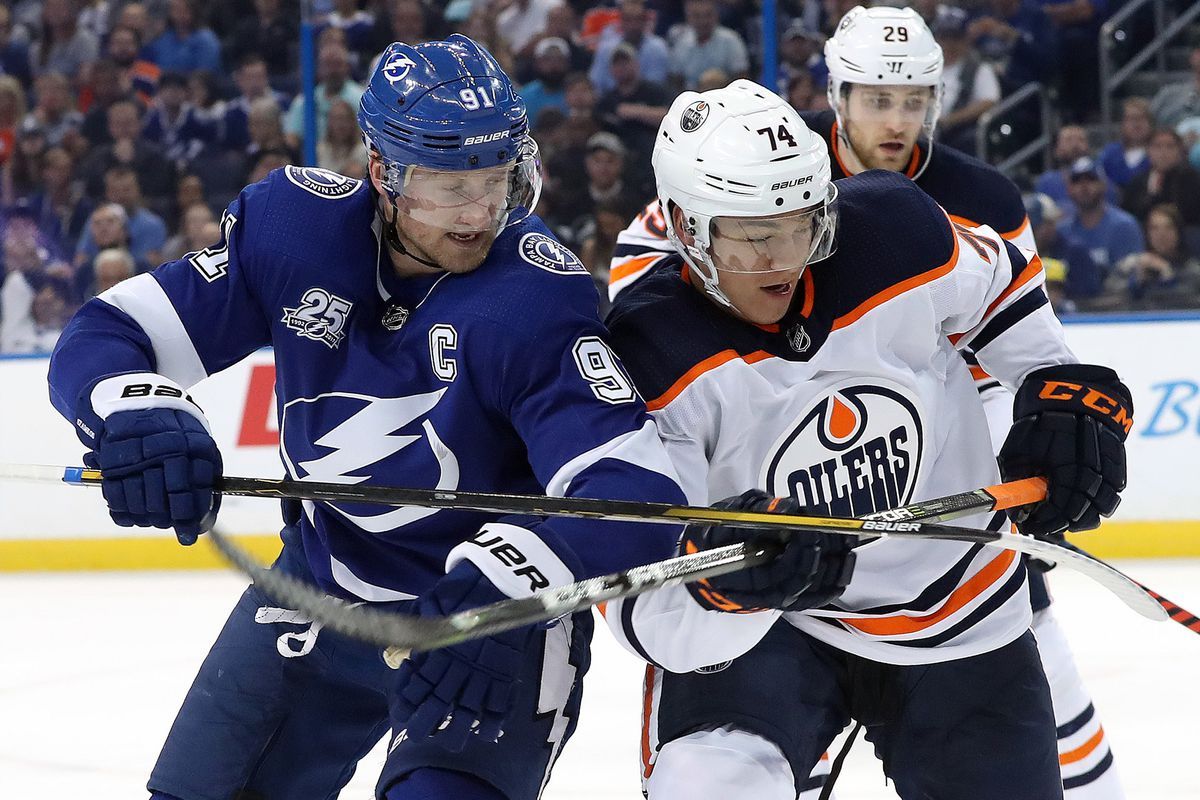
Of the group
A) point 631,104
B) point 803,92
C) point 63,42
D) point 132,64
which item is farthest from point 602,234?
point 63,42

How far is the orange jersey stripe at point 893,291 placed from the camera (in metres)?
1.98

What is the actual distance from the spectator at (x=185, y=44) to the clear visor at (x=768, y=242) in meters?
5.48

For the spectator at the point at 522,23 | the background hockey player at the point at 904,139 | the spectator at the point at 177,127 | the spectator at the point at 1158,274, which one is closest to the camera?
the background hockey player at the point at 904,139

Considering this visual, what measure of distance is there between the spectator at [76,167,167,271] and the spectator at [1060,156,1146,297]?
11.5 ft

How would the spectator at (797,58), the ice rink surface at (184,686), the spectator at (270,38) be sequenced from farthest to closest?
the spectator at (270,38) < the spectator at (797,58) < the ice rink surface at (184,686)

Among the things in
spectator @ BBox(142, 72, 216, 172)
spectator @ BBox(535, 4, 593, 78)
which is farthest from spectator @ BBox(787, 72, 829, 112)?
spectator @ BBox(142, 72, 216, 172)

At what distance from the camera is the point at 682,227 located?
2.01 meters

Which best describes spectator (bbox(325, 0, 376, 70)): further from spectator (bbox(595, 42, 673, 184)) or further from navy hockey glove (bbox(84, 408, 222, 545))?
navy hockey glove (bbox(84, 408, 222, 545))

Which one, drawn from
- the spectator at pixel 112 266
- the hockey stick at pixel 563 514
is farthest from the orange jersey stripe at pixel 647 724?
the spectator at pixel 112 266

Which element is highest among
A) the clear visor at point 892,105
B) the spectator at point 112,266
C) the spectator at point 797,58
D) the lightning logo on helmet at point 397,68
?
the lightning logo on helmet at point 397,68

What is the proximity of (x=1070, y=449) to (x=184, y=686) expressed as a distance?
2.80 meters

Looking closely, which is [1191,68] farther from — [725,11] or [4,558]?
[4,558]

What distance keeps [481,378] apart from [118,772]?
6.75 ft

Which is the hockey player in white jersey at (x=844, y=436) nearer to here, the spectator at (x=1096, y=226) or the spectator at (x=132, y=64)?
the spectator at (x=1096, y=226)
